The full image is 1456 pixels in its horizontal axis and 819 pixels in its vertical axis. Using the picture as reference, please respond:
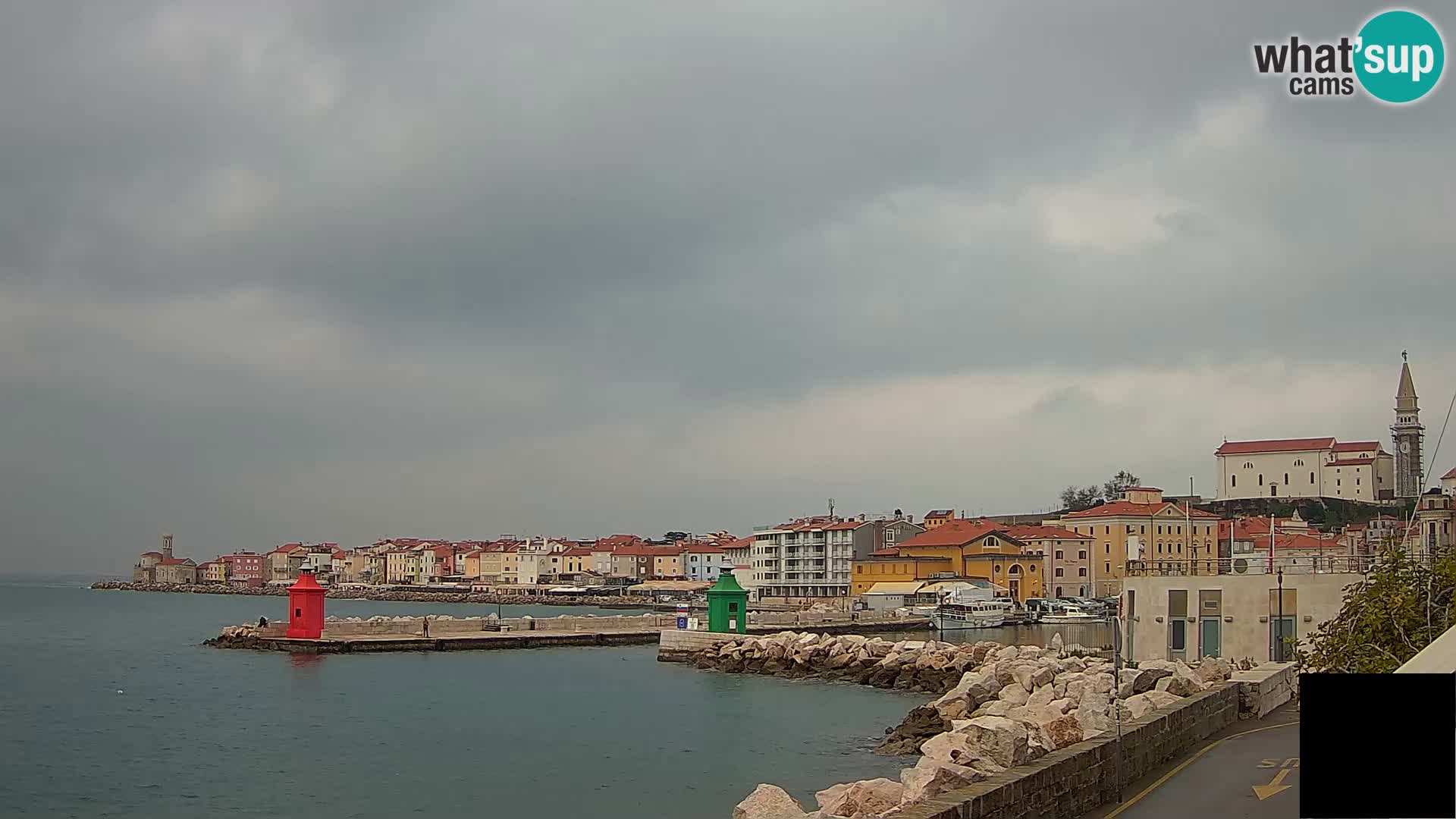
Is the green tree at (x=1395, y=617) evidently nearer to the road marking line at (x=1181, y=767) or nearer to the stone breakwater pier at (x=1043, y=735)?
the road marking line at (x=1181, y=767)

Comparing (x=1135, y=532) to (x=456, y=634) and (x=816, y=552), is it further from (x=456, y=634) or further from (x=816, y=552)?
(x=456, y=634)

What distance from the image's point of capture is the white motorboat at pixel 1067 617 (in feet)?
262

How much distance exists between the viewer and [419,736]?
3078 cm

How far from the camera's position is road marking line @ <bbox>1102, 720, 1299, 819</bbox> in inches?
496

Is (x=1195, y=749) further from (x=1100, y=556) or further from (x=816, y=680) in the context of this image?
(x=1100, y=556)

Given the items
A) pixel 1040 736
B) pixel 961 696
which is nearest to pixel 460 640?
pixel 961 696

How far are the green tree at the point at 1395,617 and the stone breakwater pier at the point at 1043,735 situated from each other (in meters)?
2.21

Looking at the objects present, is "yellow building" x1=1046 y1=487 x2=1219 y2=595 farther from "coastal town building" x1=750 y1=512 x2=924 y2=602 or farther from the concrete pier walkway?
the concrete pier walkway

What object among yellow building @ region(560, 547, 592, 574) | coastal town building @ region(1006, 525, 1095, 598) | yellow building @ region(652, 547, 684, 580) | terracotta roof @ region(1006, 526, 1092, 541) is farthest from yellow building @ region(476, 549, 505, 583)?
coastal town building @ region(1006, 525, 1095, 598)

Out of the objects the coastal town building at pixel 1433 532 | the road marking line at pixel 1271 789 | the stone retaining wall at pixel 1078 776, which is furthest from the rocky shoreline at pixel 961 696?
the coastal town building at pixel 1433 532

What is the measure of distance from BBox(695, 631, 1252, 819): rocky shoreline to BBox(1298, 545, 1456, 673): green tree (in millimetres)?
2984

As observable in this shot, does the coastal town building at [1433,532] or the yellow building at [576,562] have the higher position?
the coastal town building at [1433,532]

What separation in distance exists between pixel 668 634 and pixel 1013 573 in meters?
47.8

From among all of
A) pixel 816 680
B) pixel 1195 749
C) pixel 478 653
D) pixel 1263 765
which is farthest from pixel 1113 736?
pixel 478 653
